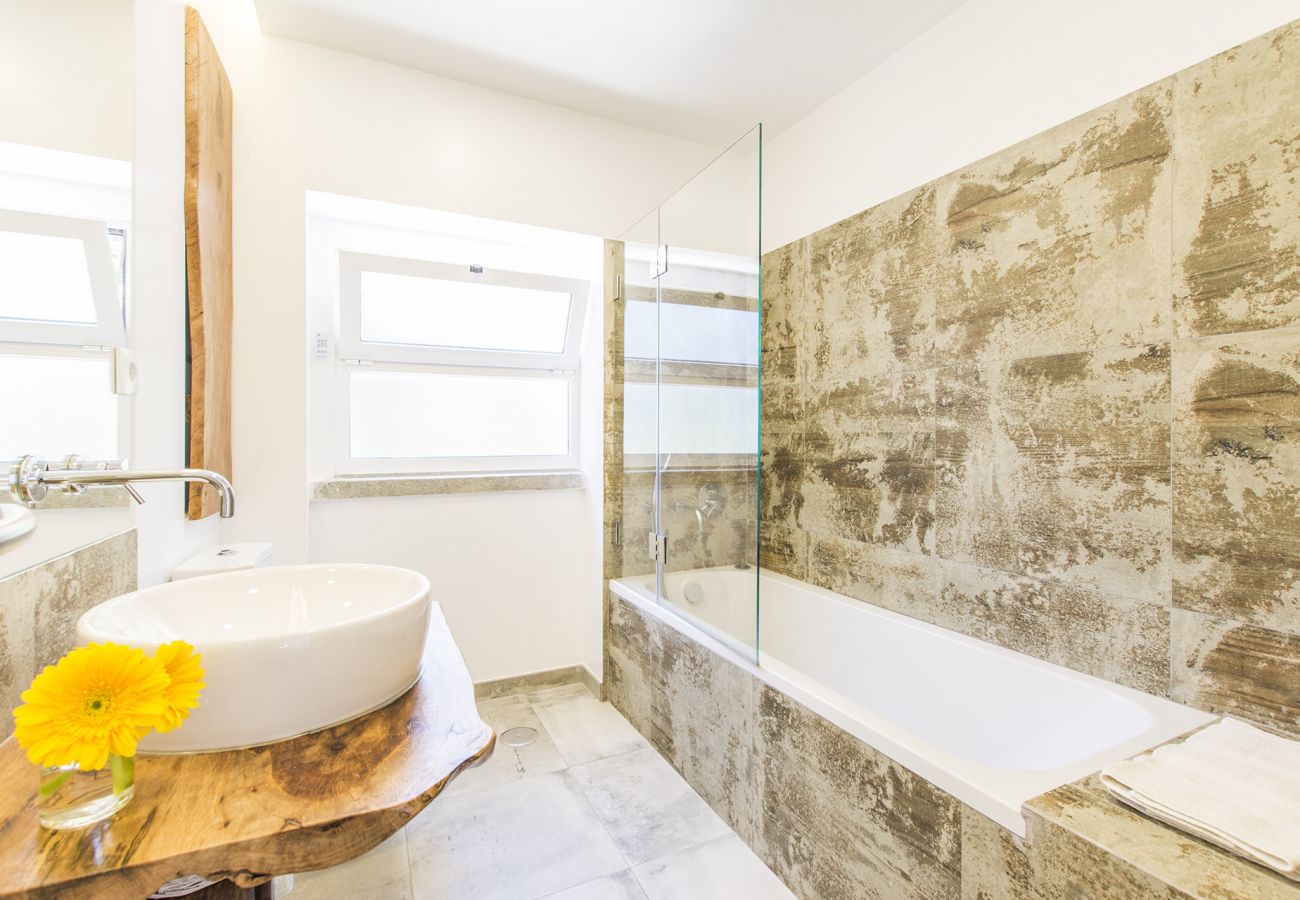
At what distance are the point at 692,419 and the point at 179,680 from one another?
173 centimetres

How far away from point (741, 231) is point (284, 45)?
179 centimetres

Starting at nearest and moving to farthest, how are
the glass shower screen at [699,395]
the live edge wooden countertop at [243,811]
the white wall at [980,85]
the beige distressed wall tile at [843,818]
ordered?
1. the live edge wooden countertop at [243,811]
2. the beige distressed wall tile at [843,818]
3. the white wall at [980,85]
4. the glass shower screen at [699,395]

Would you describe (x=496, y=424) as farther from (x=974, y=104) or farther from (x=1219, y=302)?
(x=1219, y=302)

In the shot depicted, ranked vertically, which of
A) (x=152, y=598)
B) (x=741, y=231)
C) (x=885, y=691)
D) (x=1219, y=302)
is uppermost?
(x=741, y=231)

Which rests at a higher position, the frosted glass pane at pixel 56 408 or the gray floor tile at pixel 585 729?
the frosted glass pane at pixel 56 408

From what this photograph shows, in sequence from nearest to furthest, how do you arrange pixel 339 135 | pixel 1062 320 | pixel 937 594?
pixel 1062 320 → pixel 937 594 → pixel 339 135

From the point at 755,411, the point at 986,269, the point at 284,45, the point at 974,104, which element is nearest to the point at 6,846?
the point at 755,411

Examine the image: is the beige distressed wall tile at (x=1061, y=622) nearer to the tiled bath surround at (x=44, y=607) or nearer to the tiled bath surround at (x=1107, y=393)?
the tiled bath surround at (x=1107, y=393)

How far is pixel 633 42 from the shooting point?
2.11 meters

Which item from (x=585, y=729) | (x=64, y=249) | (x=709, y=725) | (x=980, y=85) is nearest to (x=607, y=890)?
(x=709, y=725)

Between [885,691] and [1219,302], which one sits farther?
[885,691]

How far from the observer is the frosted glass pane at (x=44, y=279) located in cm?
82

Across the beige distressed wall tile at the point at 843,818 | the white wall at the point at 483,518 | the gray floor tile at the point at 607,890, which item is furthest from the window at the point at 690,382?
the gray floor tile at the point at 607,890

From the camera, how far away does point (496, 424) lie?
2.92m
